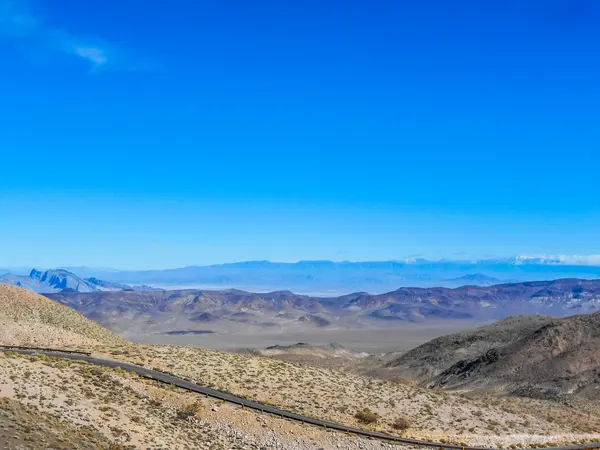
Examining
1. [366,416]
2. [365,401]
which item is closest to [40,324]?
[365,401]

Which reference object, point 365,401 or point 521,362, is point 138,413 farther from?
point 521,362

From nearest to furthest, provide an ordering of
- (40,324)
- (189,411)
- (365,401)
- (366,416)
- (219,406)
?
(189,411) → (219,406) → (366,416) → (365,401) → (40,324)

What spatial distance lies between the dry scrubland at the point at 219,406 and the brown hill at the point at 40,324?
0.64 feet

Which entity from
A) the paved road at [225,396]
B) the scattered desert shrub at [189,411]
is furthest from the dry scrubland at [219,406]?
the paved road at [225,396]

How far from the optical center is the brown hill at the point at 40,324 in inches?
2016

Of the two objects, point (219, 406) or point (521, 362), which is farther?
point (521, 362)

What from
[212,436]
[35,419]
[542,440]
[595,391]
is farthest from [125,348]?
[595,391]

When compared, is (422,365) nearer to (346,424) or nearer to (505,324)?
(505,324)

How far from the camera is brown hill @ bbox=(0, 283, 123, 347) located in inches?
2016

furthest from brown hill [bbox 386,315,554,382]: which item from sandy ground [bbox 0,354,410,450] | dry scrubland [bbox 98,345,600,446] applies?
sandy ground [bbox 0,354,410,450]

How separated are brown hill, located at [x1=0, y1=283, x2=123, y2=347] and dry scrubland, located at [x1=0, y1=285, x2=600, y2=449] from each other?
0.20 meters

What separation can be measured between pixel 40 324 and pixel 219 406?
2849cm

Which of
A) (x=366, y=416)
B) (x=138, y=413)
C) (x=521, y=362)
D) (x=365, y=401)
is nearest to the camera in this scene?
(x=138, y=413)

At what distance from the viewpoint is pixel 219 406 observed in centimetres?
3525
